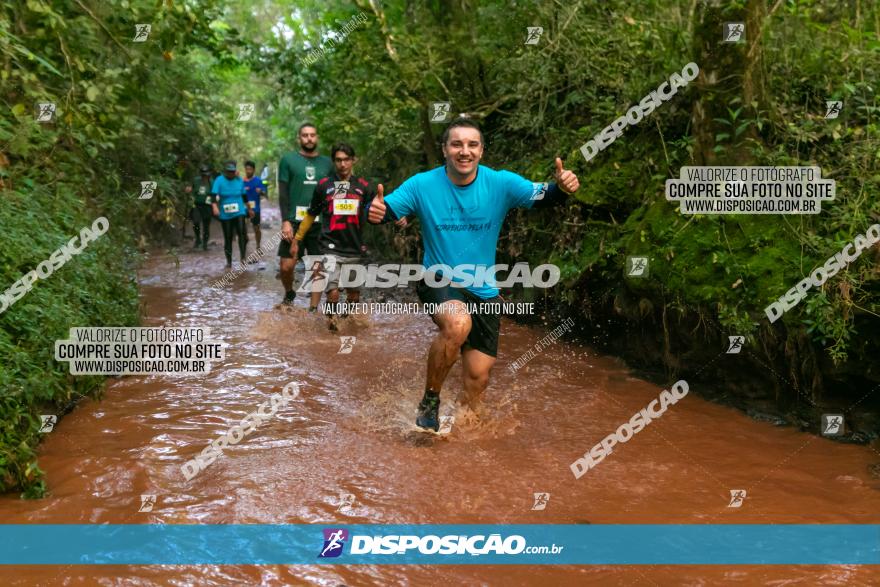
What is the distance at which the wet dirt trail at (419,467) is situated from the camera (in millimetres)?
3438

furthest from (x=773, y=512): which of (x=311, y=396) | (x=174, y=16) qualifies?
(x=174, y=16)

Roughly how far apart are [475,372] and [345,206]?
3.52 meters

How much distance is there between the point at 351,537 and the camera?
12.2ft

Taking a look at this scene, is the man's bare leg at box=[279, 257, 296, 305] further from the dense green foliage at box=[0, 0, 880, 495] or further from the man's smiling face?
the man's smiling face

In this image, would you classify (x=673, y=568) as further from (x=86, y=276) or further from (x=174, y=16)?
(x=174, y=16)

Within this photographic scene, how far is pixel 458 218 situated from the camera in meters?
4.82

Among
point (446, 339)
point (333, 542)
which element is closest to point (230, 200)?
point (446, 339)

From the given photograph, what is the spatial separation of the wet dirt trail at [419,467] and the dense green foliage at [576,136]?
54 centimetres

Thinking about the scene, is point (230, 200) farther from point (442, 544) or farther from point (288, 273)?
point (442, 544)

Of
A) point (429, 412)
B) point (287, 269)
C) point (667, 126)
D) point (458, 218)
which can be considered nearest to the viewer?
point (458, 218)

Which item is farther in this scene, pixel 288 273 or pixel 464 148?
pixel 288 273

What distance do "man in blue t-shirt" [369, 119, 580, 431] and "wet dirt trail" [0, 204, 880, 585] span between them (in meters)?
0.73

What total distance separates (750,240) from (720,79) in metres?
1.55

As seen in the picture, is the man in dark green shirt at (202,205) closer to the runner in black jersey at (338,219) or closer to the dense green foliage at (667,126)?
the dense green foliage at (667,126)
